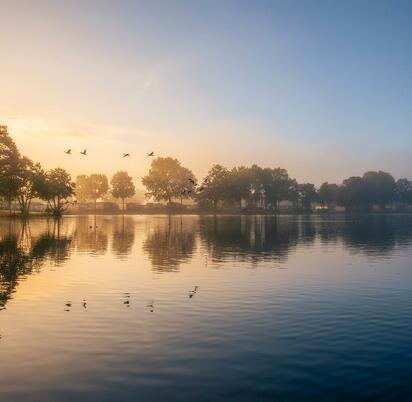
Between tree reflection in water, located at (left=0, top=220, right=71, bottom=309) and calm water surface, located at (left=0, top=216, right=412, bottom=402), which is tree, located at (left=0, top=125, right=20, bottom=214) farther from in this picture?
calm water surface, located at (left=0, top=216, right=412, bottom=402)

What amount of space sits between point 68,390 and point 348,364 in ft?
32.3

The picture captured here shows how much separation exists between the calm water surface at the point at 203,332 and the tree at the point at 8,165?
314 feet

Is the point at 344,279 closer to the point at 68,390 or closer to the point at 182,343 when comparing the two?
the point at 182,343

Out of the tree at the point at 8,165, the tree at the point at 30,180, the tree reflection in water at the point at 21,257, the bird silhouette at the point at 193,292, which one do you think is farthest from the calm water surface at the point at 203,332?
the tree at the point at 30,180

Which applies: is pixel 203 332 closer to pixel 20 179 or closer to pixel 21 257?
Answer: pixel 21 257

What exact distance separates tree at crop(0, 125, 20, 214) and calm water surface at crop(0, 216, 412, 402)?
314 ft

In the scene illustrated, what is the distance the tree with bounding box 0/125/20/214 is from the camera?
131875 millimetres

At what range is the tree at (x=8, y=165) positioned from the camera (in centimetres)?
13188

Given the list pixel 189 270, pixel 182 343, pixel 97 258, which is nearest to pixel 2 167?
pixel 97 258

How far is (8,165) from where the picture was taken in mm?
134125

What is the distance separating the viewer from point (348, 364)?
17594 mm

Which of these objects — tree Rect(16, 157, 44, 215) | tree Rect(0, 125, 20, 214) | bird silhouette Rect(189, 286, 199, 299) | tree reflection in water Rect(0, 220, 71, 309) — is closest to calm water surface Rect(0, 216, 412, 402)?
bird silhouette Rect(189, 286, 199, 299)

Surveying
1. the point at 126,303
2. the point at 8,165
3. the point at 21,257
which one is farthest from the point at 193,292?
the point at 8,165

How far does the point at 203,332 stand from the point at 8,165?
4956 inches
